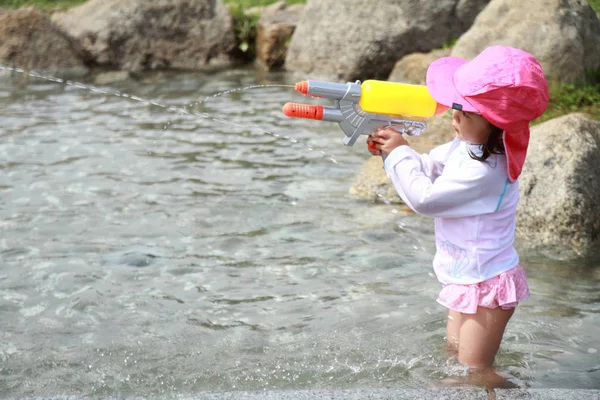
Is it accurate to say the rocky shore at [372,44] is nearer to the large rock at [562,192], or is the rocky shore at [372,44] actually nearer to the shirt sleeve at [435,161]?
the large rock at [562,192]

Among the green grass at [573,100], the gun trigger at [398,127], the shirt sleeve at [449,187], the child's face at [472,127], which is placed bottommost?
the green grass at [573,100]

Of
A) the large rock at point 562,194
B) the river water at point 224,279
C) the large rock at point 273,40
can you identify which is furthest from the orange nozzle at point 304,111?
the large rock at point 273,40

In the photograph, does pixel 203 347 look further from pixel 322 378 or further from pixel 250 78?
pixel 250 78

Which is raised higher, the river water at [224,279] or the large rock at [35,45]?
the large rock at [35,45]

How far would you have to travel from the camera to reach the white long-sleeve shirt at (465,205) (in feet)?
9.75

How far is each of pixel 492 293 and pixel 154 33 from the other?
32.5 feet

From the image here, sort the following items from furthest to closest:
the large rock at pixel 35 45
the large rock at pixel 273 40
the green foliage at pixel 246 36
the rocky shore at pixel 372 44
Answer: the green foliage at pixel 246 36 < the large rock at pixel 273 40 < the large rock at pixel 35 45 < the rocky shore at pixel 372 44

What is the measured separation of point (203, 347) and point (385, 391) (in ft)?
4.18

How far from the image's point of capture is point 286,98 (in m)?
9.38

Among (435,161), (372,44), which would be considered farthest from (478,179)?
(372,44)

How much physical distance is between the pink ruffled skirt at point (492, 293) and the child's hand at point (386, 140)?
60cm

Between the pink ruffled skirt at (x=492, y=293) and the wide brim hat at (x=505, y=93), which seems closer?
the wide brim hat at (x=505, y=93)

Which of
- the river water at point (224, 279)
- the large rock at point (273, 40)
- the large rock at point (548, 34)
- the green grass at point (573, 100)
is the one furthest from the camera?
the large rock at point (273, 40)

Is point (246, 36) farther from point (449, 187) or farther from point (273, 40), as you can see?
point (449, 187)
